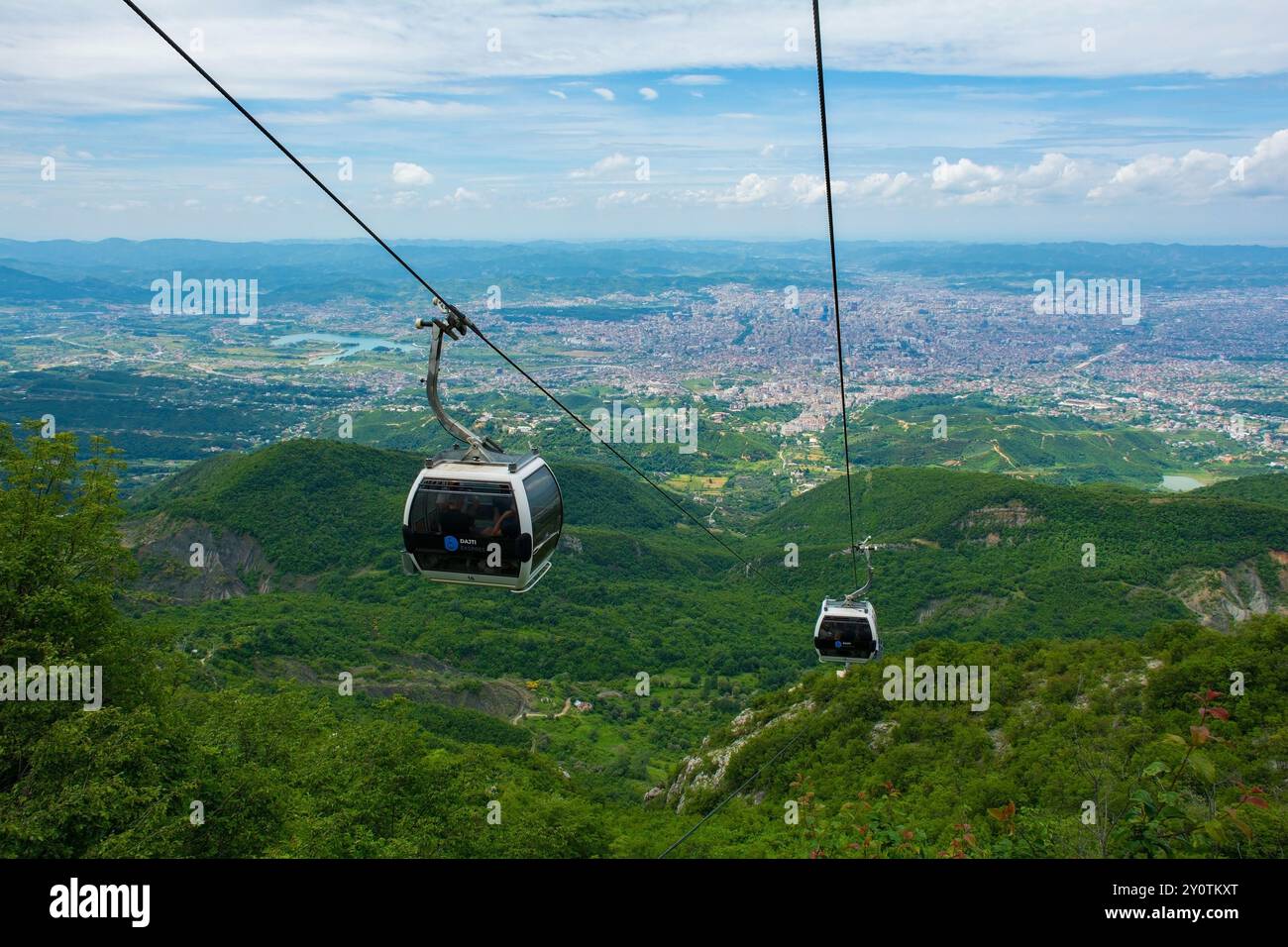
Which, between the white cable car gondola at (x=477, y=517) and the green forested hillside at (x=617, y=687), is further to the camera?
the green forested hillside at (x=617, y=687)

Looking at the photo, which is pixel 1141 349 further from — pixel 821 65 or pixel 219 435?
pixel 821 65

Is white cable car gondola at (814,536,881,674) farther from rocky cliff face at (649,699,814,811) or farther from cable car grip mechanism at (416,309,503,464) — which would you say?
cable car grip mechanism at (416,309,503,464)

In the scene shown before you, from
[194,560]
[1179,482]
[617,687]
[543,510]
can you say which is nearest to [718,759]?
[617,687]

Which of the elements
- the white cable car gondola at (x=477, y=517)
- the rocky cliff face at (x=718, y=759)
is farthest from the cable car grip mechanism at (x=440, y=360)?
the rocky cliff face at (x=718, y=759)

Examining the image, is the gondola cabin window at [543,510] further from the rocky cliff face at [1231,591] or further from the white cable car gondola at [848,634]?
the rocky cliff face at [1231,591]

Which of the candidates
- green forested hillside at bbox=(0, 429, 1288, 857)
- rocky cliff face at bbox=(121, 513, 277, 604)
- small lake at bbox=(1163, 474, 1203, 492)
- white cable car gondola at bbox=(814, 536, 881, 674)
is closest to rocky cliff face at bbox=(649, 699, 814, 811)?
green forested hillside at bbox=(0, 429, 1288, 857)

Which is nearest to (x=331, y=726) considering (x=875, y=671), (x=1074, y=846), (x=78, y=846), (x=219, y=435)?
(x=78, y=846)
